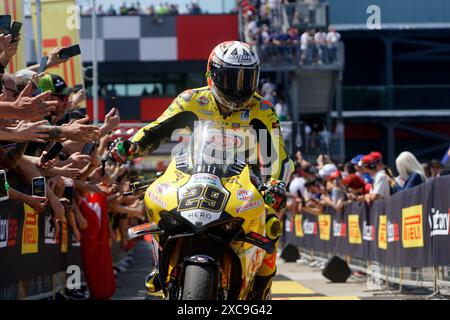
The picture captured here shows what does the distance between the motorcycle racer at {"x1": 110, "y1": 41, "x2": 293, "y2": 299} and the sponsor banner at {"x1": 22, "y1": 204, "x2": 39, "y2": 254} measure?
2437 millimetres

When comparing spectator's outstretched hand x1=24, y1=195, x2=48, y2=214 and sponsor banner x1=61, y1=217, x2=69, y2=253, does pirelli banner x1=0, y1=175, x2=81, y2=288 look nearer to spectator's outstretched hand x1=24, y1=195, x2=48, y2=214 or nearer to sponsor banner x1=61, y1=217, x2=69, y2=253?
sponsor banner x1=61, y1=217, x2=69, y2=253

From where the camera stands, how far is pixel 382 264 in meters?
14.4

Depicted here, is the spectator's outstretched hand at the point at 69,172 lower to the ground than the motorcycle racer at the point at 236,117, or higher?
lower

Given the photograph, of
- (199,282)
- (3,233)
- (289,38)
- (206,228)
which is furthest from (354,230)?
(289,38)

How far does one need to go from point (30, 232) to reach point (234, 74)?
354cm

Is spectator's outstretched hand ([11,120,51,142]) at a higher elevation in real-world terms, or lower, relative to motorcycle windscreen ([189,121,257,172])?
higher

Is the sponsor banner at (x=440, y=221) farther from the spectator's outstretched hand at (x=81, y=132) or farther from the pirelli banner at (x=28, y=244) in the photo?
the spectator's outstretched hand at (x=81, y=132)

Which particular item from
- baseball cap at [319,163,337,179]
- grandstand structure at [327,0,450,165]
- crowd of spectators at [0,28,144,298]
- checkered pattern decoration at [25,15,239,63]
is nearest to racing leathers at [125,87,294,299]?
crowd of spectators at [0,28,144,298]

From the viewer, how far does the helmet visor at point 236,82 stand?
7688 mm

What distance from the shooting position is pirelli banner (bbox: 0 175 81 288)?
935cm

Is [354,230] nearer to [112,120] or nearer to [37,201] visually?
[112,120]

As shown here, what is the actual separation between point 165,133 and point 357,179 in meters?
8.25

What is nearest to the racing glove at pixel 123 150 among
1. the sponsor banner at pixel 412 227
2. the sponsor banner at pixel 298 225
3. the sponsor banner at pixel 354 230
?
the sponsor banner at pixel 412 227
